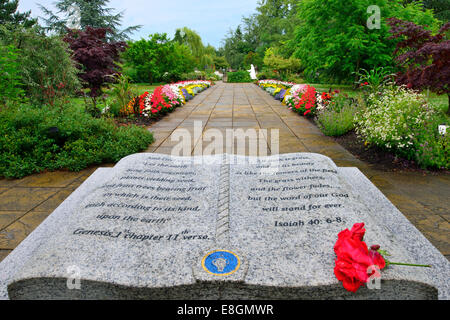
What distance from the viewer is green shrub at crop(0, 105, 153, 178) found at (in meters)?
4.39

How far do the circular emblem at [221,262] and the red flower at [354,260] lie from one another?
571mm

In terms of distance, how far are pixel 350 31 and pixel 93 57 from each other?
12.8m

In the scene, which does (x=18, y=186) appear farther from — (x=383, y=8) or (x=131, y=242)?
(x=383, y=8)

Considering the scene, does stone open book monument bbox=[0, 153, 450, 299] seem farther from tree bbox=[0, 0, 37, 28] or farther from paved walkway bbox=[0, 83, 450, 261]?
tree bbox=[0, 0, 37, 28]

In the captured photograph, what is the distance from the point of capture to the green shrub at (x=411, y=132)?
4.24 meters

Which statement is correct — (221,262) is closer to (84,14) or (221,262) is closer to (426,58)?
(426,58)

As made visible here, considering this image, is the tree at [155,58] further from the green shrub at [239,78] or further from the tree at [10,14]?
the green shrub at [239,78]

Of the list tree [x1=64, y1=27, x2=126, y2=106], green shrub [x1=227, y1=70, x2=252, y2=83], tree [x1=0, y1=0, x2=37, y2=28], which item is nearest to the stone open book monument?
tree [x1=64, y1=27, x2=126, y2=106]

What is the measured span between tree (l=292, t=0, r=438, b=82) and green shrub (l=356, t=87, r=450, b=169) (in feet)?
32.7

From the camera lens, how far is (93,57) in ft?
49.6

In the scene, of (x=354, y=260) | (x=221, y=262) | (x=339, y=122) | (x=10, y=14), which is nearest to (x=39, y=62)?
(x=339, y=122)


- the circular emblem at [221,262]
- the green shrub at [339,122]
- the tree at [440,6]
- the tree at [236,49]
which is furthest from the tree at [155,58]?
the tree at [236,49]

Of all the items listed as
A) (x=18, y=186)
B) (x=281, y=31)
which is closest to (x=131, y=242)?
(x=18, y=186)

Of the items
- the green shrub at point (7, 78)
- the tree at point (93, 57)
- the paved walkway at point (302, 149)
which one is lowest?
the paved walkway at point (302, 149)
